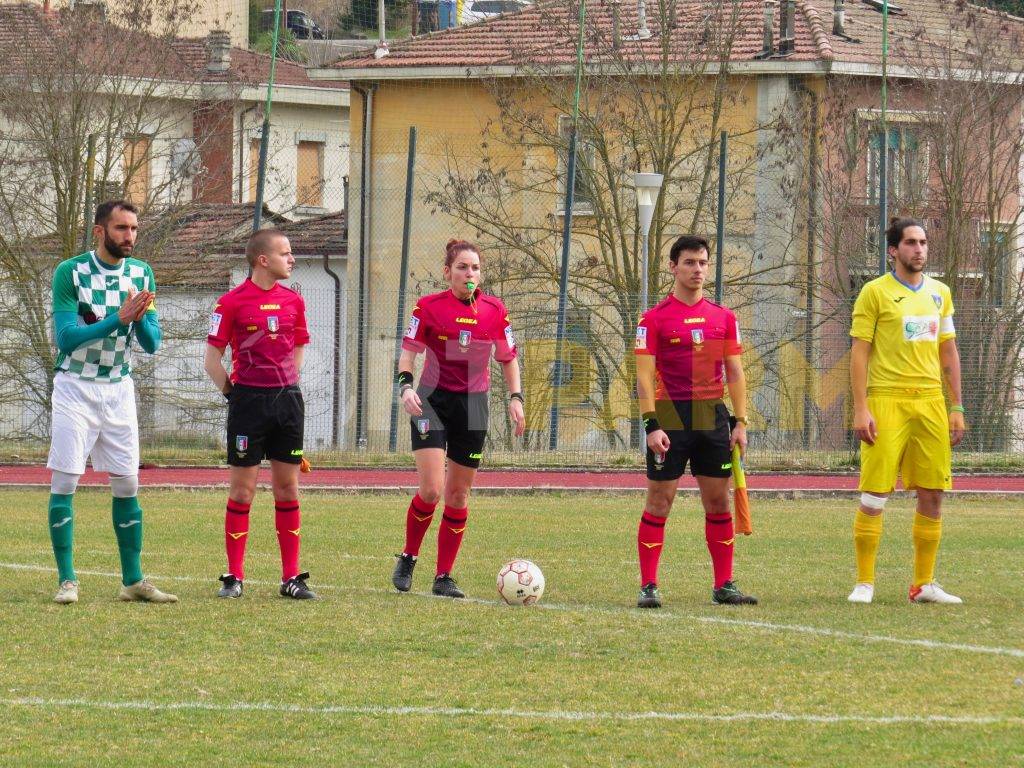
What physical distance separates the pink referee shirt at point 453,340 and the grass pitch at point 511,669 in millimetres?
1295

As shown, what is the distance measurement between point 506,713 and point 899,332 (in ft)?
13.8

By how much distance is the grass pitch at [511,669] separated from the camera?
5406 millimetres

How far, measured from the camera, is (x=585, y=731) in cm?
563

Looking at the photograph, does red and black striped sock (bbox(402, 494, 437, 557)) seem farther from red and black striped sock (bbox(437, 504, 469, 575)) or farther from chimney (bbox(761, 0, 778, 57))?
chimney (bbox(761, 0, 778, 57))

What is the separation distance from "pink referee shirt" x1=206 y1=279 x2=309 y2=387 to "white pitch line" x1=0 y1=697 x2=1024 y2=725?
3360 mm

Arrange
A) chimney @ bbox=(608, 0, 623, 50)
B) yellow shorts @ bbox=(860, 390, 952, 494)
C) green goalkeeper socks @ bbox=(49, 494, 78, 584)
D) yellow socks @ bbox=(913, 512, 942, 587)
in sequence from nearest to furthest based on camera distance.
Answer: green goalkeeper socks @ bbox=(49, 494, 78, 584) → yellow shorts @ bbox=(860, 390, 952, 494) → yellow socks @ bbox=(913, 512, 942, 587) → chimney @ bbox=(608, 0, 623, 50)

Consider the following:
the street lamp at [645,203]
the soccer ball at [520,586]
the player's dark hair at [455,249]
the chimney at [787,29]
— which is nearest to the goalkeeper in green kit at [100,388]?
the player's dark hair at [455,249]

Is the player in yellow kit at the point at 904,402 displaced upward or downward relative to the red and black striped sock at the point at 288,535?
upward

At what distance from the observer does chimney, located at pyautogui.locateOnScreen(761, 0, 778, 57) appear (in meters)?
28.0

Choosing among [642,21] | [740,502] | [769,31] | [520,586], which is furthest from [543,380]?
[520,586]

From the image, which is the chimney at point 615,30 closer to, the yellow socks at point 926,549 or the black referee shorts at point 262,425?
the black referee shorts at point 262,425

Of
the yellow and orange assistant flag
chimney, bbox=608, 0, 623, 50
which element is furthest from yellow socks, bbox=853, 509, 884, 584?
chimney, bbox=608, 0, 623, 50

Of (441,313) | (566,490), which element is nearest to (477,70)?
(566,490)

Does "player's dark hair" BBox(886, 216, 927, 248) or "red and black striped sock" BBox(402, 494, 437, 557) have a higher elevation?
"player's dark hair" BBox(886, 216, 927, 248)
